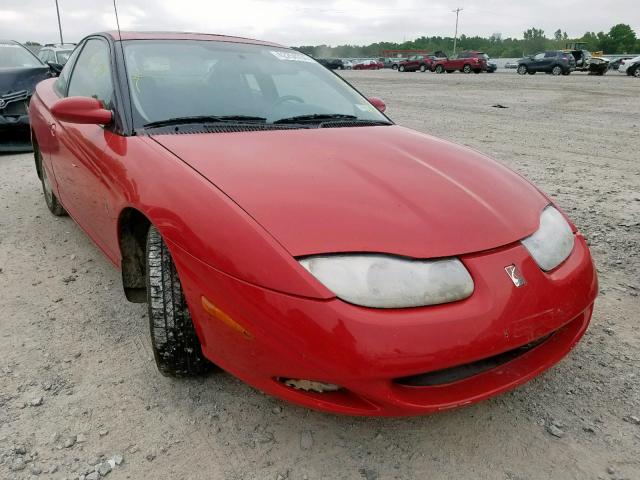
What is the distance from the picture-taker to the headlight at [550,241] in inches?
64.5

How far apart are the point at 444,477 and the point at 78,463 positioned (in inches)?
43.7

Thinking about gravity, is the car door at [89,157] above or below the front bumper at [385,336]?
above

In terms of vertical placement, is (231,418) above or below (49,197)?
below

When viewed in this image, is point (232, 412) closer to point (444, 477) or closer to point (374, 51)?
point (444, 477)

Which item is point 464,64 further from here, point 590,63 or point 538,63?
point 590,63

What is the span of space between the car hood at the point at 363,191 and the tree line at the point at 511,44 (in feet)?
257

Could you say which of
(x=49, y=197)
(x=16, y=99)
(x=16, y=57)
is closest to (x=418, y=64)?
(x=16, y=57)

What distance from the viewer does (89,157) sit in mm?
2330

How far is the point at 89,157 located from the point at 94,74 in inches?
24.8

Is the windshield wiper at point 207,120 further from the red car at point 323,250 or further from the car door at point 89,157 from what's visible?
the car door at point 89,157

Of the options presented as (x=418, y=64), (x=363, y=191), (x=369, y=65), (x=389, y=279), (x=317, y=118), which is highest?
(x=369, y=65)

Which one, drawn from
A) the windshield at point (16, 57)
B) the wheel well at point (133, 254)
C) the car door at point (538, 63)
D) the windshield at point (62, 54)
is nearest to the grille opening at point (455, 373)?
the wheel well at point (133, 254)

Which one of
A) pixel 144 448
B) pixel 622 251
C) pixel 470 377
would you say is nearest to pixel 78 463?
A: pixel 144 448

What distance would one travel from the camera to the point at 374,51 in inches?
3696
